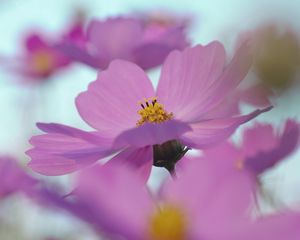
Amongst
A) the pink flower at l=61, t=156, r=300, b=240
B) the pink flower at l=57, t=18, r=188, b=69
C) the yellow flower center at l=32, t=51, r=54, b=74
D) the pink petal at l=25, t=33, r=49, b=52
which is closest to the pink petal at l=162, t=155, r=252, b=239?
the pink flower at l=61, t=156, r=300, b=240

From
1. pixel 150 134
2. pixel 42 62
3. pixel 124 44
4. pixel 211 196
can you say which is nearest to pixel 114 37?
pixel 124 44

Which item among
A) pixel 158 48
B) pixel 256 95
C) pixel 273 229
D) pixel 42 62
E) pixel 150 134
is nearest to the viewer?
pixel 273 229

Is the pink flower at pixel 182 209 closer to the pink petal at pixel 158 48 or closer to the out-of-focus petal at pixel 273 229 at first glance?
the out-of-focus petal at pixel 273 229

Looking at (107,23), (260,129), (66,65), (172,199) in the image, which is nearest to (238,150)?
(260,129)

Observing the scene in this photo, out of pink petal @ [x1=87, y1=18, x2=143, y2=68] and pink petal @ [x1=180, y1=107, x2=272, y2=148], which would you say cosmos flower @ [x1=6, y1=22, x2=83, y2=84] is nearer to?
pink petal @ [x1=87, y1=18, x2=143, y2=68]

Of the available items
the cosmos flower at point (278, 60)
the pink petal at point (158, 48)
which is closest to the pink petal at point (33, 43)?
the pink petal at point (158, 48)

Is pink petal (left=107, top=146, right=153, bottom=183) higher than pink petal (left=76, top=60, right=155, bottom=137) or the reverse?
the reverse

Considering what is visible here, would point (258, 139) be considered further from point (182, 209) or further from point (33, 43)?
point (33, 43)
